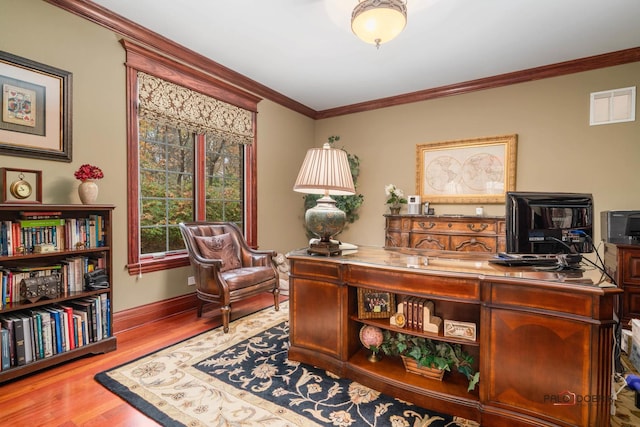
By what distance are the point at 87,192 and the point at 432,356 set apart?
9.34 ft

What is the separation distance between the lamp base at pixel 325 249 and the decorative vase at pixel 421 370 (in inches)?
33.1

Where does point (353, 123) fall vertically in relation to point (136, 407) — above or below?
above

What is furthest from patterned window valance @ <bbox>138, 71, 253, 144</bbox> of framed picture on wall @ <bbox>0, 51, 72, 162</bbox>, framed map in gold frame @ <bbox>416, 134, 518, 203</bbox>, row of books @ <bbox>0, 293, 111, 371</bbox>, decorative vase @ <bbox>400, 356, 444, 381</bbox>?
decorative vase @ <bbox>400, 356, 444, 381</bbox>

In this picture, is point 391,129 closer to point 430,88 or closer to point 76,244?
point 430,88

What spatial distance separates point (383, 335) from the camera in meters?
2.05

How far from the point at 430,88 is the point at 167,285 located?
442cm

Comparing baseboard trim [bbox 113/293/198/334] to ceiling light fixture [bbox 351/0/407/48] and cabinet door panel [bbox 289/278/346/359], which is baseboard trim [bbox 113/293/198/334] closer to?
cabinet door panel [bbox 289/278/346/359]

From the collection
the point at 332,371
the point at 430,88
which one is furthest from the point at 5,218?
the point at 430,88

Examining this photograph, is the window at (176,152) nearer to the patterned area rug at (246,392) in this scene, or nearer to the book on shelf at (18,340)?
the book on shelf at (18,340)

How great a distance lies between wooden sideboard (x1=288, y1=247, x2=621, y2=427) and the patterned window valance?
240 cm

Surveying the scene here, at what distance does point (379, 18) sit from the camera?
82.5 inches

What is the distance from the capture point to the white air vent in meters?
3.37

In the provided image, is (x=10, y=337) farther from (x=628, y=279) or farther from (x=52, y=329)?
(x=628, y=279)

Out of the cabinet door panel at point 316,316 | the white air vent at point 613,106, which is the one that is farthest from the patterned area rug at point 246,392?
the white air vent at point 613,106
